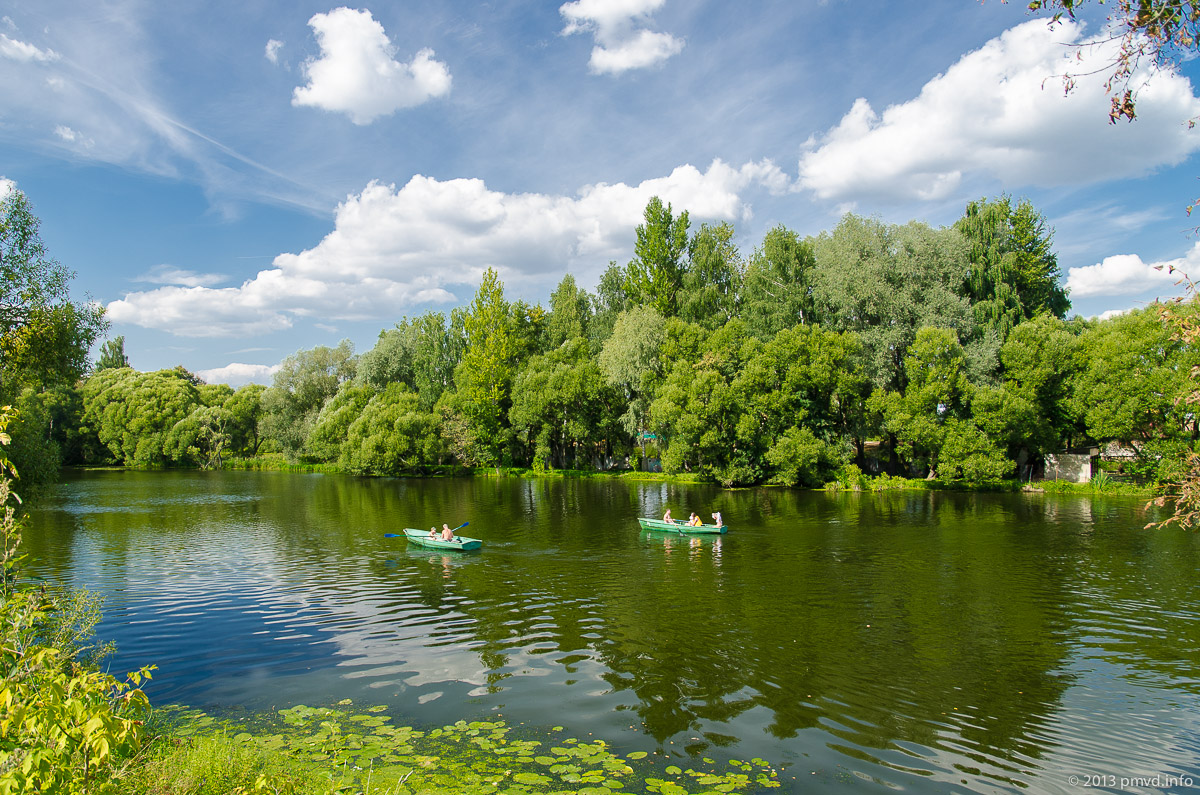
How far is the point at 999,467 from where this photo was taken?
46.7 meters

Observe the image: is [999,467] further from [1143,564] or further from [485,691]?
[485,691]

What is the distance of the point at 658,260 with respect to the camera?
7031cm

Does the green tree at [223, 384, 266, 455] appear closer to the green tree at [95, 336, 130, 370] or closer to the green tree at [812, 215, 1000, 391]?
the green tree at [95, 336, 130, 370]

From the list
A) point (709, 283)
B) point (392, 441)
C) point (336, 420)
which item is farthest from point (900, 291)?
point (336, 420)

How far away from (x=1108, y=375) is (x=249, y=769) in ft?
184

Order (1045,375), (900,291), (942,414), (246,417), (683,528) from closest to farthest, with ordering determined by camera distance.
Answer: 1. (683,528)
2. (1045,375)
3. (942,414)
4. (900,291)
5. (246,417)

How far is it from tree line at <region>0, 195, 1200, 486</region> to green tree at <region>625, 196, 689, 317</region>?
23 cm

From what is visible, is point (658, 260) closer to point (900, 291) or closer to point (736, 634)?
point (900, 291)

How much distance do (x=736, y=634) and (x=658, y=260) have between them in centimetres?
5871

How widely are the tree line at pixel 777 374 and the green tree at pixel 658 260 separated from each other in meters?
0.23

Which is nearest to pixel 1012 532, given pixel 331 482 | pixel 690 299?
pixel 690 299

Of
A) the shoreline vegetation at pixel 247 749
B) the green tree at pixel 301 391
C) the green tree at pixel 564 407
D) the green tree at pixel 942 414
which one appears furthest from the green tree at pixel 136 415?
the shoreline vegetation at pixel 247 749

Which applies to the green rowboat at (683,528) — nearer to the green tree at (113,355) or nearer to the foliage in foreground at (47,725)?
the foliage in foreground at (47,725)

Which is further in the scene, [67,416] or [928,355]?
[67,416]
